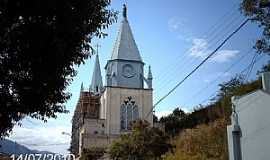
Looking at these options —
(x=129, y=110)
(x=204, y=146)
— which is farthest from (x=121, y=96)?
(x=204, y=146)

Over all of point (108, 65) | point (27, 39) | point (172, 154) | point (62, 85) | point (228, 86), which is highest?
point (108, 65)

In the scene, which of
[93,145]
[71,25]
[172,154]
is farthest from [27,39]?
[93,145]

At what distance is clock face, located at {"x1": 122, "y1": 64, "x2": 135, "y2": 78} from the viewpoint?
63.7 metres

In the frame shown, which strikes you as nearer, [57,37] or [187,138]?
[57,37]

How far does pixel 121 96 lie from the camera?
62781mm

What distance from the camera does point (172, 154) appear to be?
29078 millimetres

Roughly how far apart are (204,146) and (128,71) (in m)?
37.1

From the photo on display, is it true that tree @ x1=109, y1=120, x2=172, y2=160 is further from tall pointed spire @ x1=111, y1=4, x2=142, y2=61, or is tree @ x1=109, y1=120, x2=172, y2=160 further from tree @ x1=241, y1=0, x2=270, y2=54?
tall pointed spire @ x1=111, y1=4, x2=142, y2=61

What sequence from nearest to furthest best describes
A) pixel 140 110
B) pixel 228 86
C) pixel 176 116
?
pixel 228 86
pixel 140 110
pixel 176 116

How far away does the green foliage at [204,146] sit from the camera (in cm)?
2605

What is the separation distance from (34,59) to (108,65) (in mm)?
57634

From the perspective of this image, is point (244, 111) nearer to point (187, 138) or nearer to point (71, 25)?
point (71, 25)

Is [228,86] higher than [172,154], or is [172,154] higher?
[228,86]

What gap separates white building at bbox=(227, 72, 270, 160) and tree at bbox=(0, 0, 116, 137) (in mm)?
8948
